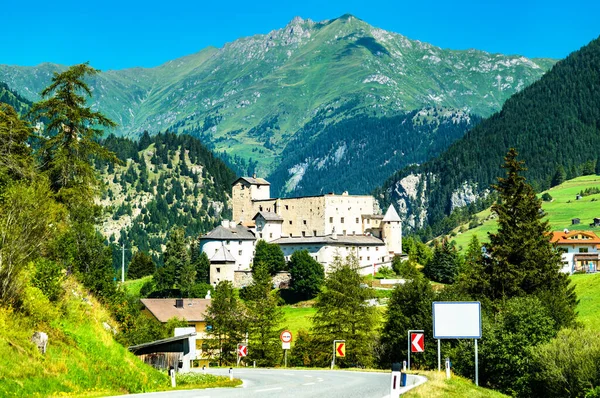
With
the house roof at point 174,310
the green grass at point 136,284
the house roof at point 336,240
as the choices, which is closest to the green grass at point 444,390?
the house roof at point 174,310

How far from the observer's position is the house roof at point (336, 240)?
5443 inches

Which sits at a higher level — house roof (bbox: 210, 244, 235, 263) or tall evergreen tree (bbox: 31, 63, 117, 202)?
tall evergreen tree (bbox: 31, 63, 117, 202)

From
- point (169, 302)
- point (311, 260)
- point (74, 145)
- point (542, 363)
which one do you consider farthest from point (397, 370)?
point (311, 260)

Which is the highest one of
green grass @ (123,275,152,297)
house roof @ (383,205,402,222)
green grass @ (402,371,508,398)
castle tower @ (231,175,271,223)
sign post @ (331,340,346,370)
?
castle tower @ (231,175,271,223)

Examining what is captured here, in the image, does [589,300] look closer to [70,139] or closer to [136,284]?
[70,139]

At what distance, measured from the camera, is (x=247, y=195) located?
15838 cm

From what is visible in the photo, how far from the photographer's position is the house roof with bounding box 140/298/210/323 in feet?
323

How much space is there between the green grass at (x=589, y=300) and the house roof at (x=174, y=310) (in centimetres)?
4418

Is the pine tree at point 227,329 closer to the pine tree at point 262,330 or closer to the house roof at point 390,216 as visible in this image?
the pine tree at point 262,330

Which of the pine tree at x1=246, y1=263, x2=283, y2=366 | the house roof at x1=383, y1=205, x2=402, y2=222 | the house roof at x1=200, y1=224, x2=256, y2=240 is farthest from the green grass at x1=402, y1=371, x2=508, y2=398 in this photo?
the house roof at x1=383, y1=205, x2=402, y2=222

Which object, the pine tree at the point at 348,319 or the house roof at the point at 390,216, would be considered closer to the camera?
the pine tree at the point at 348,319

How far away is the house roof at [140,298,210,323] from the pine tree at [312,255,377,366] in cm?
2867

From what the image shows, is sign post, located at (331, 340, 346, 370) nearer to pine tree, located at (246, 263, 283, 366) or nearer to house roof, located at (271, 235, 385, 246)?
pine tree, located at (246, 263, 283, 366)

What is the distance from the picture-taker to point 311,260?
128 metres
